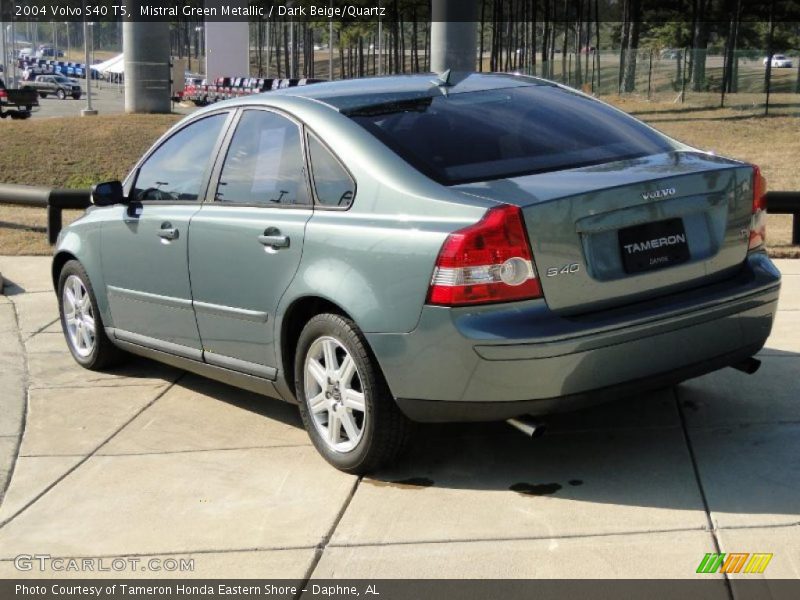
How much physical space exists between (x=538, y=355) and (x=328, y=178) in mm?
1363

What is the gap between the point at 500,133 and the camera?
17.1ft

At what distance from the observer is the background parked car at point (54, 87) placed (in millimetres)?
77562

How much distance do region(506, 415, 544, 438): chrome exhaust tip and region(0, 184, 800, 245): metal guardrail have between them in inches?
250

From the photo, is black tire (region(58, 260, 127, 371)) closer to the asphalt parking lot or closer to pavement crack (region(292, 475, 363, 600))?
pavement crack (region(292, 475, 363, 600))

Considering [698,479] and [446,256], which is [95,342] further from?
[698,479]

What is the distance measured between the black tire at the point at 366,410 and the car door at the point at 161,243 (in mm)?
1153

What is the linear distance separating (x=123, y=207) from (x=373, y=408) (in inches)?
100

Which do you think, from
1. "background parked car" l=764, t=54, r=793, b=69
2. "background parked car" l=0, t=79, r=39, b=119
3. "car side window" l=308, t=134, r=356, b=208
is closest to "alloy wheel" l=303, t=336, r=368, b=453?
"car side window" l=308, t=134, r=356, b=208

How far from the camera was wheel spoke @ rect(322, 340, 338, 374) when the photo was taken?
5.05m

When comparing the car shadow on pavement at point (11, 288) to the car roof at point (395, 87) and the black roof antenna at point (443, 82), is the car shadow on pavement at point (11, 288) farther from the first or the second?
the black roof antenna at point (443, 82)

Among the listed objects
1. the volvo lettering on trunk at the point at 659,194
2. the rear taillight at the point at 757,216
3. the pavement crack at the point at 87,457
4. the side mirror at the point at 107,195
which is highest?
the volvo lettering on trunk at the point at 659,194

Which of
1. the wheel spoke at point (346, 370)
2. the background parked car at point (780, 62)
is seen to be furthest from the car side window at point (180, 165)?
the background parked car at point (780, 62)

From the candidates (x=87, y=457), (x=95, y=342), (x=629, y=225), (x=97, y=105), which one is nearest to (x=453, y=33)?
(x=95, y=342)

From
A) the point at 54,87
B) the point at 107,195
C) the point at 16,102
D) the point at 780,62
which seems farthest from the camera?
the point at 54,87
